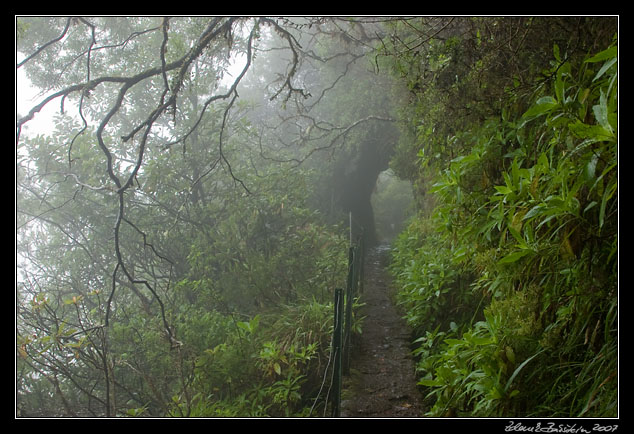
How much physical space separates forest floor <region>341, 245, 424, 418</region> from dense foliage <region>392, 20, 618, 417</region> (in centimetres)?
26

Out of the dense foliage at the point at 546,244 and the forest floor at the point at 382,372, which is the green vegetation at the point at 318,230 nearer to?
the dense foliage at the point at 546,244

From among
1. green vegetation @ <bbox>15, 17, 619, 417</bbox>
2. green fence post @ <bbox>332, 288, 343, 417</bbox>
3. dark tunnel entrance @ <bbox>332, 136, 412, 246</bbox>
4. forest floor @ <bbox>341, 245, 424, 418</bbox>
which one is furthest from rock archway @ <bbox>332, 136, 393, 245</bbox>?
green fence post @ <bbox>332, 288, 343, 417</bbox>

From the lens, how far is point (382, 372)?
3764 mm

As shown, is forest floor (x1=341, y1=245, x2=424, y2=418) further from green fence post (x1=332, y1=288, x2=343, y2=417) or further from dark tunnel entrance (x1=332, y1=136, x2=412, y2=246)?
dark tunnel entrance (x1=332, y1=136, x2=412, y2=246)

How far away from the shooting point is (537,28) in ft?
9.00

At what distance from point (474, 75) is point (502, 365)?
7.49ft

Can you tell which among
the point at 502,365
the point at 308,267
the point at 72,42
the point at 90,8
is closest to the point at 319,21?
the point at 90,8

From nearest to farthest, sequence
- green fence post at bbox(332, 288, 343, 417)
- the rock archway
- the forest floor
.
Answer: green fence post at bbox(332, 288, 343, 417), the forest floor, the rock archway

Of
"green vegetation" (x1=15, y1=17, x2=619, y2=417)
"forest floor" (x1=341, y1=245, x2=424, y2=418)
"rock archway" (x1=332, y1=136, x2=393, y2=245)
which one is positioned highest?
"rock archway" (x1=332, y1=136, x2=393, y2=245)

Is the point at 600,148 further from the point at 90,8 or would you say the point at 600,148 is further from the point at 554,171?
the point at 90,8

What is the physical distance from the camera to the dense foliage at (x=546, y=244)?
175 centimetres

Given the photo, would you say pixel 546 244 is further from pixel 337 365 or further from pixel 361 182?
pixel 361 182

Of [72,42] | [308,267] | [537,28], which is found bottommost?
[308,267]

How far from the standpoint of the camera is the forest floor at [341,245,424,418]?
3.15 m
